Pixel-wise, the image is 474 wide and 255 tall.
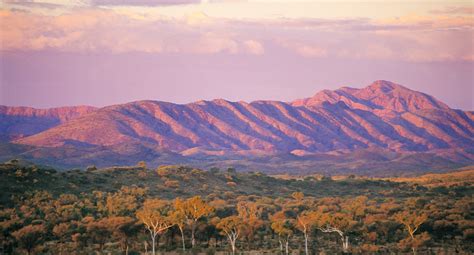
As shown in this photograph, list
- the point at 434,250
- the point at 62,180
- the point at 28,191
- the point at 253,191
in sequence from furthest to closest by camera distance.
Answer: the point at 253,191
the point at 62,180
the point at 28,191
the point at 434,250

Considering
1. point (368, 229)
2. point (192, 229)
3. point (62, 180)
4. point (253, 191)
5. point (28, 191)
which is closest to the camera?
point (192, 229)

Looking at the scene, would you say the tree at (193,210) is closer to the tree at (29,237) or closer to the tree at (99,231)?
the tree at (99,231)

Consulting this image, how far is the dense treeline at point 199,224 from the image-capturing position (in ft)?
223

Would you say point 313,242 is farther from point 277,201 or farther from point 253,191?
point 253,191

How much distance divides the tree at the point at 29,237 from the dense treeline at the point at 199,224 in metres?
0.09

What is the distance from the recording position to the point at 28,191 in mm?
95000

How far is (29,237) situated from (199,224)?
1675 cm

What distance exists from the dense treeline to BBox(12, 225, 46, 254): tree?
0.09 metres

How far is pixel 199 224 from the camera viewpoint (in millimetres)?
74250

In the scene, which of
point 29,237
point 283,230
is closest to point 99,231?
point 29,237

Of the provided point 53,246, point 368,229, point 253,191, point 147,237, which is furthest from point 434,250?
point 253,191

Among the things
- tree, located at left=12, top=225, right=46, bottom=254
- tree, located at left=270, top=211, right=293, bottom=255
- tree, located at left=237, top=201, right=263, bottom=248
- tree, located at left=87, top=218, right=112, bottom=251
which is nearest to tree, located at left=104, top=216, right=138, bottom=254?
tree, located at left=87, top=218, right=112, bottom=251

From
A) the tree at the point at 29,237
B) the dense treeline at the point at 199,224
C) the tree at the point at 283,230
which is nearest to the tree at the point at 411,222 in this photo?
the dense treeline at the point at 199,224

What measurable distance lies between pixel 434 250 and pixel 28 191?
5129cm
